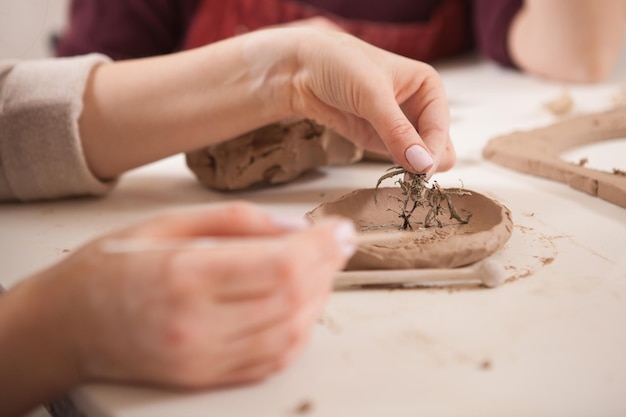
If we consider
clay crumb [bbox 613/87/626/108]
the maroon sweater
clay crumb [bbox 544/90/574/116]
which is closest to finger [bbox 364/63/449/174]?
clay crumb [bbox 544/90/574/116]

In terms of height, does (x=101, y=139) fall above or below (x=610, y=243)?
above

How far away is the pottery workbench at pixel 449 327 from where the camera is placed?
600 millimetres

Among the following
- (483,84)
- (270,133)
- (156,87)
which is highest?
(156,87)

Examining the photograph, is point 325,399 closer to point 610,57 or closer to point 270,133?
point 270,133

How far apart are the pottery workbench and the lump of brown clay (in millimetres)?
29

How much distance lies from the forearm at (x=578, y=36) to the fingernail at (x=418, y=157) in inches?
41.4

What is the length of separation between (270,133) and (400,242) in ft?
1.32

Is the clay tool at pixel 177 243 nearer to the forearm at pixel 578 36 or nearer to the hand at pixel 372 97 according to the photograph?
the hand at pixel 372 97

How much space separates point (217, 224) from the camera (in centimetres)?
61

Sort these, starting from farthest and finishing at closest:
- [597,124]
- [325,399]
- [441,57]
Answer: [441,57], [597,124], [325,399]

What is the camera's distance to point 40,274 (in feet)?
2.15

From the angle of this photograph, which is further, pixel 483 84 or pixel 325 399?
pixel 483 84

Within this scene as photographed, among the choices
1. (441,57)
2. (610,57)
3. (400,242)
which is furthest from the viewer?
(441,57)

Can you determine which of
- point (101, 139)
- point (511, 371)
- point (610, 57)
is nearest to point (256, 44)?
point (101, 139)
